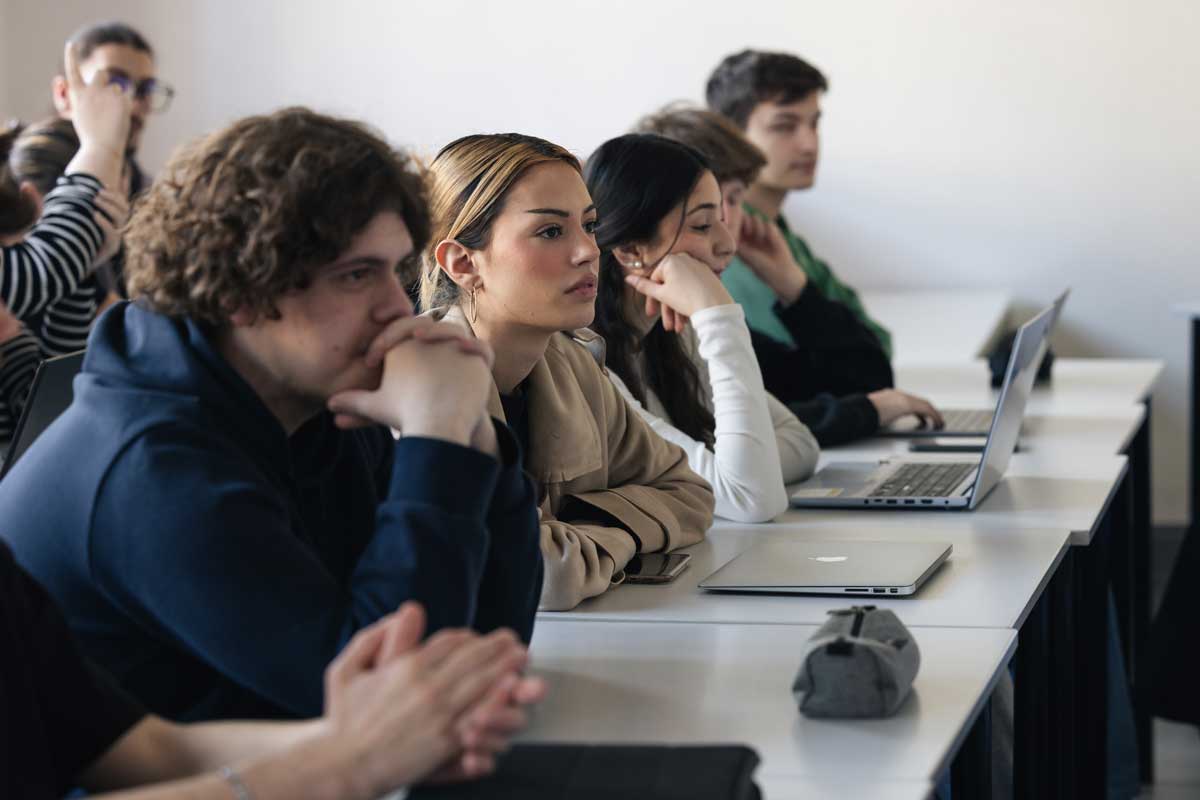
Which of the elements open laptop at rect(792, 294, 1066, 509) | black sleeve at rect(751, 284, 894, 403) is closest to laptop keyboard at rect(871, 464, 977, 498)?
open laptop at rect(792, 294, 1066, 509)

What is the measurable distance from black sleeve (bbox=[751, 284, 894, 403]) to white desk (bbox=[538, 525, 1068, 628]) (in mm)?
1025

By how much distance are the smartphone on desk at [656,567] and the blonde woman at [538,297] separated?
15 mm

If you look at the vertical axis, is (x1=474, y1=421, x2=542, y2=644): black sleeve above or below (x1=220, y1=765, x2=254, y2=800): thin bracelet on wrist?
below

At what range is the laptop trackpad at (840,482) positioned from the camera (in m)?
2.18

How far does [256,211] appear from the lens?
116 centimetres

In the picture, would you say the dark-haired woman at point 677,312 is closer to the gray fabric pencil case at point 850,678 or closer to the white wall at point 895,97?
the gray fabric pencil case at point 850,678

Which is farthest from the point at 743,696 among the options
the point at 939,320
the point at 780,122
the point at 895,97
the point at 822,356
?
the point at 895,97

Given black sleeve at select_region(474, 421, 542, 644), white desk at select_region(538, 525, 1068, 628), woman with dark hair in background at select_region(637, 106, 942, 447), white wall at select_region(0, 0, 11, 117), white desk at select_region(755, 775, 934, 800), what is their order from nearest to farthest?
white desk at select_region(755, 775, 934, 800), black sleeve at select_region(474, 421, 542, 644), white desk at select_region(538, 525, 1068, 628), woman with dark hair in background at select_region(637, 106, 942, 447), white wall at select_region(0, 0, 11, 117)

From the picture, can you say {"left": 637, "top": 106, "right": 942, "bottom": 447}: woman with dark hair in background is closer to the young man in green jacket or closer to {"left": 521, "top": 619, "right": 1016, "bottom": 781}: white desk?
the young man in green jacket

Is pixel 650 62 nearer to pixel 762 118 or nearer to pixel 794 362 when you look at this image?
pixel 762 118

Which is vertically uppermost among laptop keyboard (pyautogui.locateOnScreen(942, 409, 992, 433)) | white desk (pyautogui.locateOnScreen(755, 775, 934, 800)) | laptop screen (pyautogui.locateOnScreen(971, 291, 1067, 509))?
white desk (pyautogui.locateOnScreen(755, 775, 934, 800))

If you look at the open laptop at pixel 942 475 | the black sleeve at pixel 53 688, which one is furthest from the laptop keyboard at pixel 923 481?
the black sleeve at pixel 53 688

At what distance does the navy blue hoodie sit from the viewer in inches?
42.8

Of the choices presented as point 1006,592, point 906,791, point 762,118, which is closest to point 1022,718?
point 1006,592
